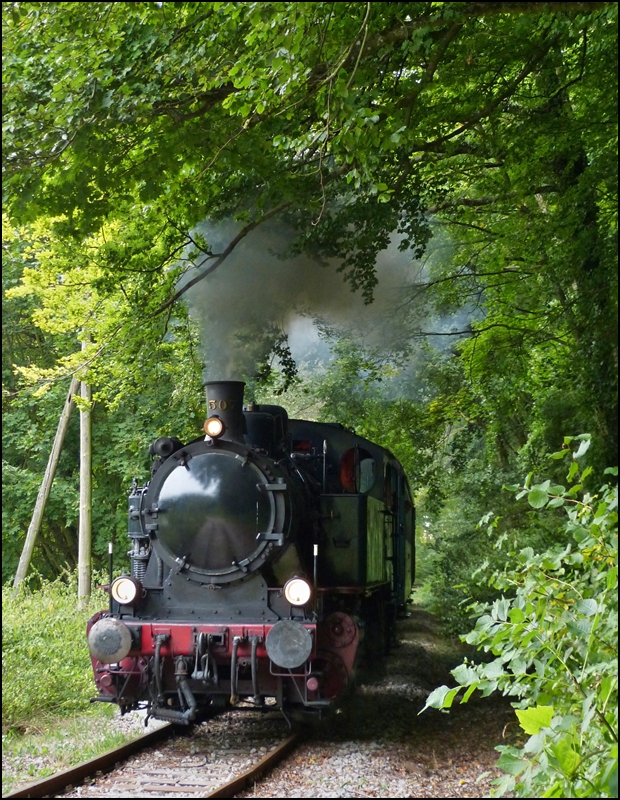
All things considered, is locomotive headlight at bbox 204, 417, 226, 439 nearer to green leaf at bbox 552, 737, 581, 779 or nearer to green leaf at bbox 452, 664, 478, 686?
green leaf at bbox 452, 664, 478, 686

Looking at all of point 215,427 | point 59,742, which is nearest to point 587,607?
point 215,427

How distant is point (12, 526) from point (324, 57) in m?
13.4

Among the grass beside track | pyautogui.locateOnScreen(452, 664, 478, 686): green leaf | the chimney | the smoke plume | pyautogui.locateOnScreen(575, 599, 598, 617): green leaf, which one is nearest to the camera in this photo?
pyautogui.locateOnScreen(575, 599, 598, 617): green leaf

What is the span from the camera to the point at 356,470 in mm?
7801

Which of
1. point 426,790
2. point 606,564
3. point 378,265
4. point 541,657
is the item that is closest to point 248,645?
point 426,790

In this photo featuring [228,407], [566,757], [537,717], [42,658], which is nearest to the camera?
[566,757]

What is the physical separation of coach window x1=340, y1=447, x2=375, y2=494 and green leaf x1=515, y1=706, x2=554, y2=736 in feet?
12.9

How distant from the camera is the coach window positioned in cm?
782

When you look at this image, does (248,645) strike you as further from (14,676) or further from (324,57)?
(324,57)

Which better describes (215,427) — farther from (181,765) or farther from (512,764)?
(512,764)

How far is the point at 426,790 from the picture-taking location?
5492 millimetres

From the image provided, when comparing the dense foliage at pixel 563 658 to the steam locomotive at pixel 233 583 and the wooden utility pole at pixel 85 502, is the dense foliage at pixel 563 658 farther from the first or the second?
the wooden utility pole at pixel 85 502

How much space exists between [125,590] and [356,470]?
244cm

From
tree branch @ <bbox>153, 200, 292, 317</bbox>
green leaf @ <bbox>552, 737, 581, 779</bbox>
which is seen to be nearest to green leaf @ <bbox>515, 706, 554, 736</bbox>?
green leaf @ <bbox>552, 737, 581, 779</bbox>
